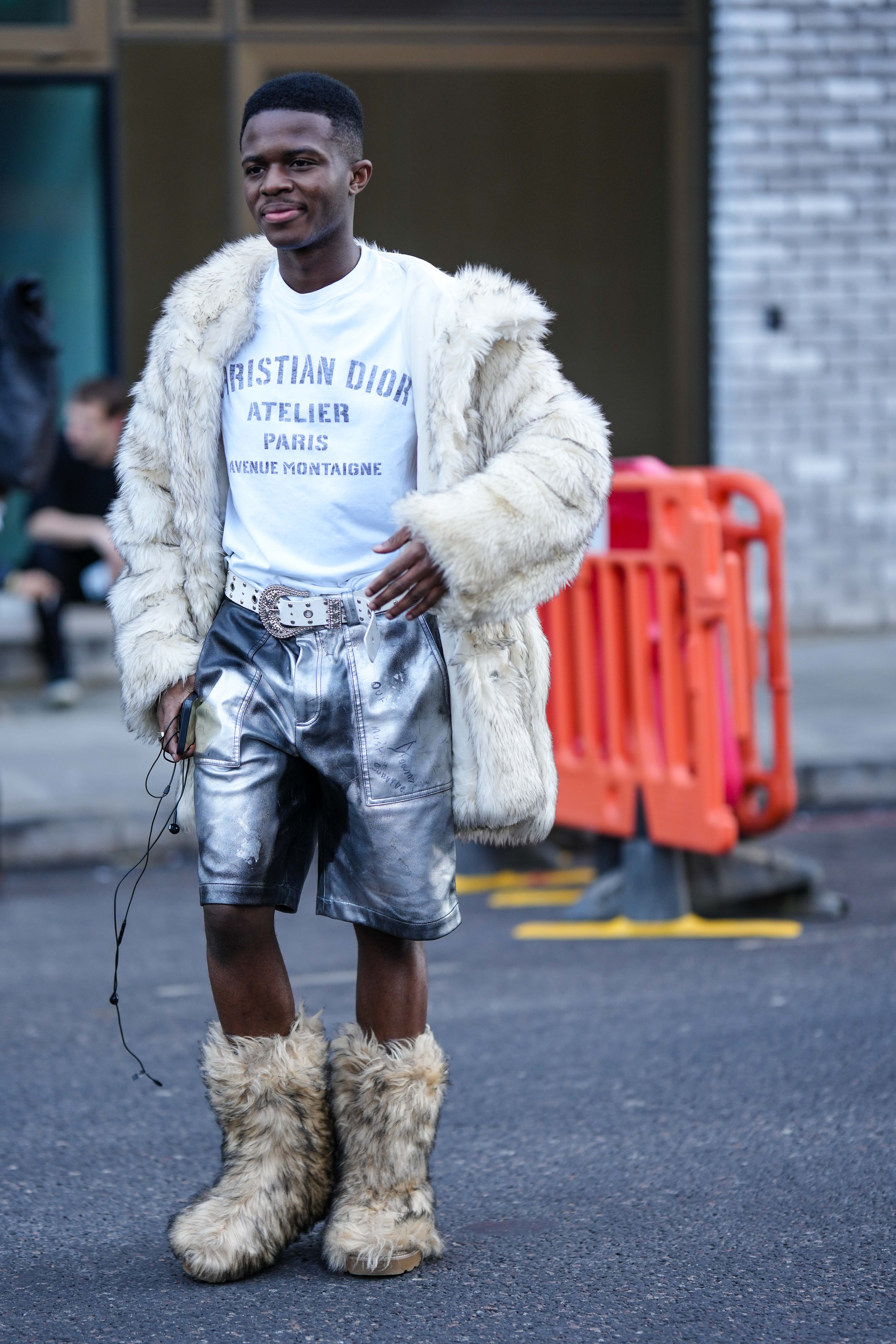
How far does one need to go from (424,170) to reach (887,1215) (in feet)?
27.9

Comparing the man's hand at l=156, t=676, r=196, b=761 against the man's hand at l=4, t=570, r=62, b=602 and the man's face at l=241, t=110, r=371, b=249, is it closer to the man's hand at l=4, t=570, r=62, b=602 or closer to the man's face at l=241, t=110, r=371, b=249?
the man's face at l=241, t=110, r=371, b=249

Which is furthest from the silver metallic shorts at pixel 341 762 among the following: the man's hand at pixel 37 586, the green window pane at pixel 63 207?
the green window pane at pixel 63 207

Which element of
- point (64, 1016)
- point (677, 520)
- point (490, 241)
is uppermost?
point (490, 241)

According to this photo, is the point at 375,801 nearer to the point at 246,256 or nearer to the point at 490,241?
the point at 246,256

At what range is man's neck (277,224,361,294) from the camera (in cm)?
310

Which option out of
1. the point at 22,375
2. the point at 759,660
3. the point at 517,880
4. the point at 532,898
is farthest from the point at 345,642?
the point at 22,375

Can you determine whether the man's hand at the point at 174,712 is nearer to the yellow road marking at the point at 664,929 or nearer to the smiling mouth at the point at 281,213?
the smiling mouth at the point at 281,213

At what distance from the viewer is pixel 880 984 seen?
5133 millimetres

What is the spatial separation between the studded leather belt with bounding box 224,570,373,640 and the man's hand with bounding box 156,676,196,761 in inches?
7.7

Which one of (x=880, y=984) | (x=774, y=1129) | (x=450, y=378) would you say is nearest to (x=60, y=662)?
(x=880, y=984)

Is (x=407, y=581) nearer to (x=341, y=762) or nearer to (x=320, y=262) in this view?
(x=341, y=762)

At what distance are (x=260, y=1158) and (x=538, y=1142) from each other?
0.96m

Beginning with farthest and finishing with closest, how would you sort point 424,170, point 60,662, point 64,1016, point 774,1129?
point 424,170 → point 60,662 → point 64,1016 → point 774,1129

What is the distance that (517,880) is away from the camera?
6633 millimetres
